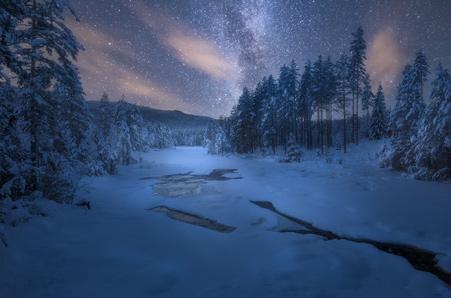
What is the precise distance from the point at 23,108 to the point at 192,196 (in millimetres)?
8818

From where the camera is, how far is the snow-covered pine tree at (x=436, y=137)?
17.0 meters

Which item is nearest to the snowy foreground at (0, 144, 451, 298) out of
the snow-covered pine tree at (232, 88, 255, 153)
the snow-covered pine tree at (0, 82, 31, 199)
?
the snow-covered pine tree at (0, 82, 31, 199)

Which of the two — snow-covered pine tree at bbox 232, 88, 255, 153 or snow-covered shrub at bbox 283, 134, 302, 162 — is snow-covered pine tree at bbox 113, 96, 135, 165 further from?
snow-covered pine tree at bbox 232, 88, 255, 153

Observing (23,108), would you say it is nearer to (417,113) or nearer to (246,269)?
(246,269)

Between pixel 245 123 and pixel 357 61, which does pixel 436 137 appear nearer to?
pixel 357 61

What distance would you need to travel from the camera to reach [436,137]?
57.7ft

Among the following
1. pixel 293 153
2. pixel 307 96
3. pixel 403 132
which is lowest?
pixel 293 153

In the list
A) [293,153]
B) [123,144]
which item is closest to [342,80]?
[293,153]

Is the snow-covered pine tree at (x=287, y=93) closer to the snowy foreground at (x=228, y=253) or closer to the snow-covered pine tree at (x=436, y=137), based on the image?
the snow-covered pine tree at (x=436, y=137)

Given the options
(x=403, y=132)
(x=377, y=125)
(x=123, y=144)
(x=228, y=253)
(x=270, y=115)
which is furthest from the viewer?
(x=270, y=115)

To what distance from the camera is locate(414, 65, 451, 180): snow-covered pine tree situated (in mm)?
17000

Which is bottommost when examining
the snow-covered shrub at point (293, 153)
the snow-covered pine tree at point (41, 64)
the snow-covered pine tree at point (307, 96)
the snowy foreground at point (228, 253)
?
the snowy foreground at point (228, 253)

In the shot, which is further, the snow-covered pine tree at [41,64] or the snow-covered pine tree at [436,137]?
the snow-covered pine tree at [436,137]

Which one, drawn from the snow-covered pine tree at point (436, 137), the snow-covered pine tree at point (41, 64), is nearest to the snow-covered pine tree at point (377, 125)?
the snow-covered pine tree at point (436, 137)
